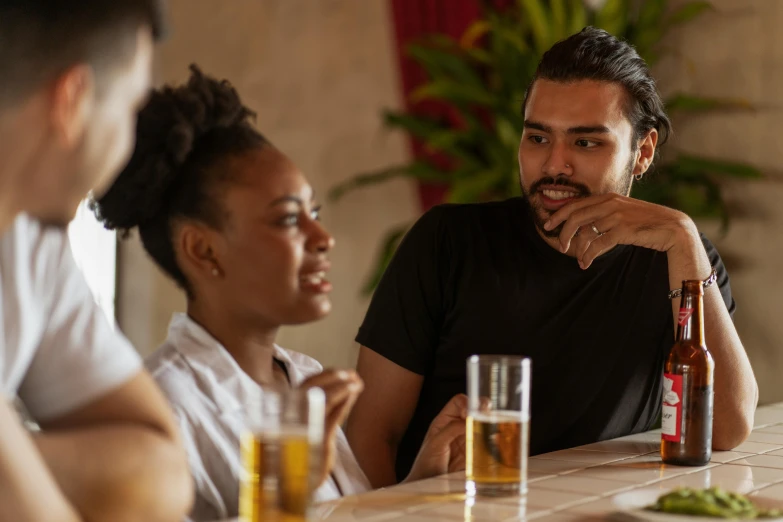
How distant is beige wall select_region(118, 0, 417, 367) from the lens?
4.67 m

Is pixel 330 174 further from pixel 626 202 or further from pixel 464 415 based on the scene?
pixel 464 415

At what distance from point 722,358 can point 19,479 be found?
4.77 feet

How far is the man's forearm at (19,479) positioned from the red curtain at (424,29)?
356cm

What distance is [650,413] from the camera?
227cm

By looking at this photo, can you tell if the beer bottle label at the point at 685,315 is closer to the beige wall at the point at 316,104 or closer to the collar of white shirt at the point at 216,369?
the collar of white shirt at the point at 216,369

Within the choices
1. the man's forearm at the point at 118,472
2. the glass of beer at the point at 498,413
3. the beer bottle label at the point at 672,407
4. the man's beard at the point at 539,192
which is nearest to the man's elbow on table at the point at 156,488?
the man's forearm at the point at 118,472

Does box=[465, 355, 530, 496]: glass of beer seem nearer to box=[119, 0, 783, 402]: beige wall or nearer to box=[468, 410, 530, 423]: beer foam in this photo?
box=[468, 410, 530, 423]: beer foam

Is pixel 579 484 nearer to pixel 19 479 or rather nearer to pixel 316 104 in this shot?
pixel 19 479

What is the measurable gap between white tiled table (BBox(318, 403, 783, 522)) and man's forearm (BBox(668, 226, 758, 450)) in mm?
48

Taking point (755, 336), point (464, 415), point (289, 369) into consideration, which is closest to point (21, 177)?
point (289, 369)

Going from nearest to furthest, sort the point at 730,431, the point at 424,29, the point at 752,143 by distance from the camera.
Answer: the point at 730,431, the point at 752,143, the point at 424,29

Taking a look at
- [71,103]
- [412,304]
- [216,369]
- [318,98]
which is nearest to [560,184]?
[412,304]

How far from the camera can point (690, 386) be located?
1.65m

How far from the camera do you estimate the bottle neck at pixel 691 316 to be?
1.65 m
